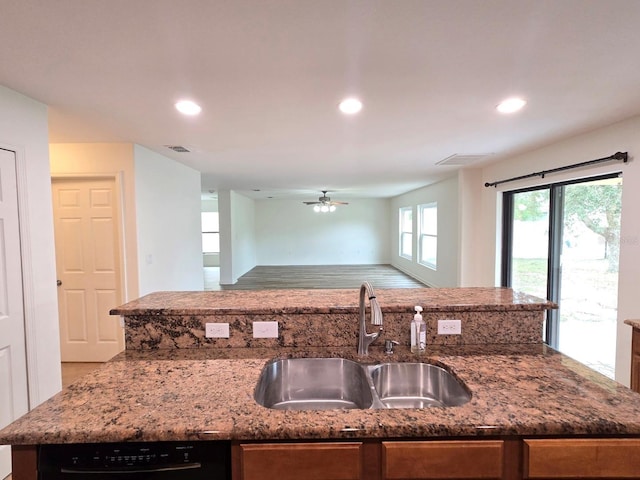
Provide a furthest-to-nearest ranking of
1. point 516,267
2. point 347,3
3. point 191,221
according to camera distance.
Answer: point 191,221 → point 516,267 → point 347,3

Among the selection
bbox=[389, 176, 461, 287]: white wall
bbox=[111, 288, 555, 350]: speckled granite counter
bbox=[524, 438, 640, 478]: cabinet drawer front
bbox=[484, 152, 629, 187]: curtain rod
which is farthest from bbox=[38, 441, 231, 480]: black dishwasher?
bbox=[389, 176, 461, 287]: white wall

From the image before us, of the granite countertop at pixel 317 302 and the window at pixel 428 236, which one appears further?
the window at pixel 428 236

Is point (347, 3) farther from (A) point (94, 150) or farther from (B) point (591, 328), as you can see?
(B) point (591, 328)

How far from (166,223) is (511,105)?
3.71 m

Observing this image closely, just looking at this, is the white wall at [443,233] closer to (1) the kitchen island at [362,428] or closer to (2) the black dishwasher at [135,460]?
(1) the kitchen island at [362,428]

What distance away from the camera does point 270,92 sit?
2027 mm

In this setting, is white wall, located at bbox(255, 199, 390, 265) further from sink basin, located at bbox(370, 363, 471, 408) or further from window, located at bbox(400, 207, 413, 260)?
sink basin, located at bbox(370, 363, 471, 408)

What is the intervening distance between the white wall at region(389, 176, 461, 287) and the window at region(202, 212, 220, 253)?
21.2 ft

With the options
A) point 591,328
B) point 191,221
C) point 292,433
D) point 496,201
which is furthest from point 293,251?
point 292,433

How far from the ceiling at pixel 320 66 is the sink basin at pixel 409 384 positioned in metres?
1.46

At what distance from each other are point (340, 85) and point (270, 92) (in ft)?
1.45

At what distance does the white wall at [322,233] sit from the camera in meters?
10.8

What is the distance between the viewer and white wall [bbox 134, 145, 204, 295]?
11.2 ft

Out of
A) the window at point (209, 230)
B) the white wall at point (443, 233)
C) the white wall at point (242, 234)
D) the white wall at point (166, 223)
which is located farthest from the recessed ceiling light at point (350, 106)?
the window at point (209, 230)
